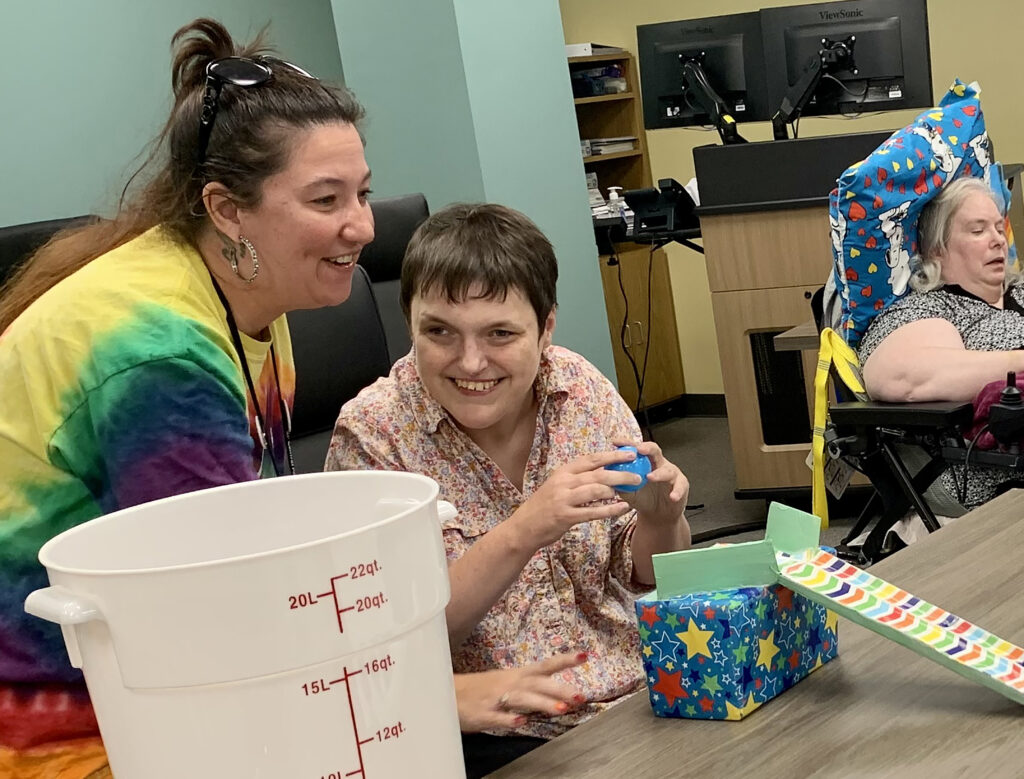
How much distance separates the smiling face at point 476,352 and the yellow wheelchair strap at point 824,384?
1.21 metres

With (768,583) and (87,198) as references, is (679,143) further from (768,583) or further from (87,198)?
(768,583)

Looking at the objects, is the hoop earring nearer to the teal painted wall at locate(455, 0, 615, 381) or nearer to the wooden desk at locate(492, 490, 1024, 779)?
the wooden desk at locate(492, 490, 1024, 779)

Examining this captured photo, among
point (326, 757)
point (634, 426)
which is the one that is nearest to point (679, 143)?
point (634, 426)

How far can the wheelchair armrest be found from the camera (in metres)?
2.38

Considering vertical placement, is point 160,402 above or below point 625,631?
above

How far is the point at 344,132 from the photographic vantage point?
139 cm

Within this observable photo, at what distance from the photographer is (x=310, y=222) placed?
4.43ft

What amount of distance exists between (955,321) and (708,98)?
5.06ft

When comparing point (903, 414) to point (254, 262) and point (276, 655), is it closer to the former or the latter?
point (254, 262)

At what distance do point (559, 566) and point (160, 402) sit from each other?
58 cm

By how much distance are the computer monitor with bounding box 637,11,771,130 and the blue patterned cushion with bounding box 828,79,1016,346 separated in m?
1.24

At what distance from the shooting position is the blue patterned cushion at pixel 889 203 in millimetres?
2643

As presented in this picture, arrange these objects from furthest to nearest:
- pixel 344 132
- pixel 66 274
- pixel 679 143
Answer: pixel 679 143 < pixel 344 132 < pixel 66 274

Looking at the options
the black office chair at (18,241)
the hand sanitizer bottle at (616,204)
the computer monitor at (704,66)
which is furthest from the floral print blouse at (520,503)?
the hand sanitizer bottle at (616,204)
